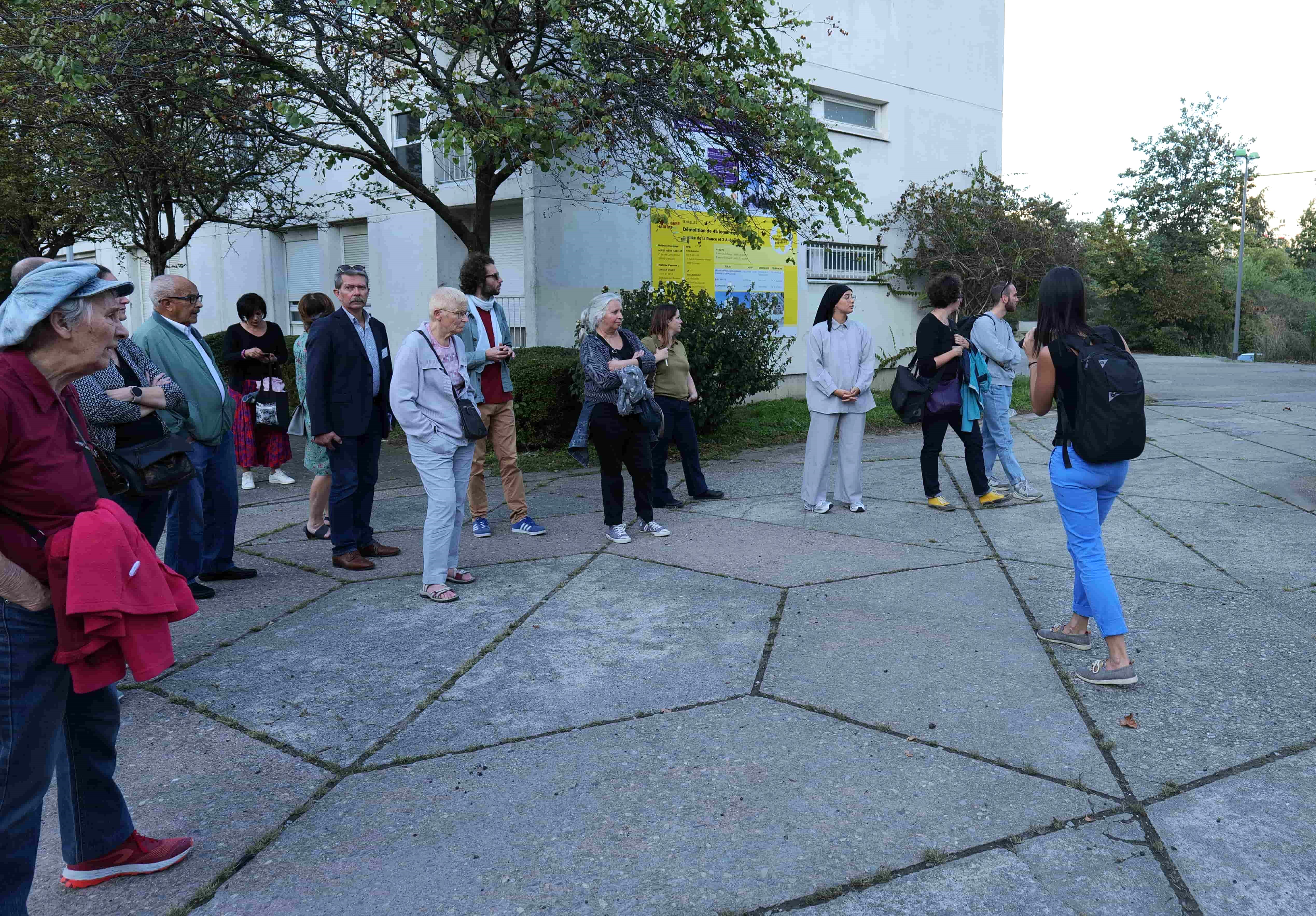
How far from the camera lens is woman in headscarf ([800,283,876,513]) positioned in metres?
7.64

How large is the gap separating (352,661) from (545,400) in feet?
20.8

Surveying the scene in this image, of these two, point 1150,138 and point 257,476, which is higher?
point 1150,138

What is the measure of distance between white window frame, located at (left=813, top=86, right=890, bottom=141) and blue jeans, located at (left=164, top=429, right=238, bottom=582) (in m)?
11.9

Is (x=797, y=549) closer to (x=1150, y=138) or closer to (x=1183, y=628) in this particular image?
(x=1183, y=628)

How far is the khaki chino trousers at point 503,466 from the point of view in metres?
7.02

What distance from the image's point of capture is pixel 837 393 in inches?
299

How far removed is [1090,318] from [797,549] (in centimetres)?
2991

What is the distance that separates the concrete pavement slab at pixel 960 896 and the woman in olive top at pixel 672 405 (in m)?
5.15

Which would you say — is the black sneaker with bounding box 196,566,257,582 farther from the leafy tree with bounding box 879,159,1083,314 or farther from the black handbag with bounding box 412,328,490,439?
the leafy tree with bounding box 879,159,1083,314

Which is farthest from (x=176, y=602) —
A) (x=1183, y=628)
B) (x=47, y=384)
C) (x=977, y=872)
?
(x=1183, y=628)

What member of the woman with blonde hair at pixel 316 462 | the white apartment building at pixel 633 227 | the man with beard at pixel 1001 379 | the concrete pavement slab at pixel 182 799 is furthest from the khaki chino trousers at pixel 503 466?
the white apartment building at pixel 633 227

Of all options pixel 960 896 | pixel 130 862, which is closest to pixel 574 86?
pixel 130 862

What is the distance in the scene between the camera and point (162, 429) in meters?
4.81

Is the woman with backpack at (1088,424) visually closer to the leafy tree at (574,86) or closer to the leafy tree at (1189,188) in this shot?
the leafy tree at (574,86)
